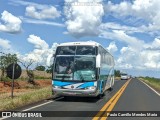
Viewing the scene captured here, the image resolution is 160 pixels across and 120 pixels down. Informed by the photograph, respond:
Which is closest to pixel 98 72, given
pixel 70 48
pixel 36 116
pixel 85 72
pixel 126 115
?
pixel 85 72

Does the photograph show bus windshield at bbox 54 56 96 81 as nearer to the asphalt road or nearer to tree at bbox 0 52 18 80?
the asphalt road

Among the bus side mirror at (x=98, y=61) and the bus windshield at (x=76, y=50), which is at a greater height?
the bus windshield at (x=76, y=50)

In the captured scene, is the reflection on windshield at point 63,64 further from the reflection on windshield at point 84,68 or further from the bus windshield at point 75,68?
the reflection on windshield at point 84,68

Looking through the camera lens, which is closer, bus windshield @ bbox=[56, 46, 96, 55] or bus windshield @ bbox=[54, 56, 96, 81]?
bus windshield @ bbox=[54, 56, 96, 81]

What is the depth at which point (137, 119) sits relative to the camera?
14.1 metres

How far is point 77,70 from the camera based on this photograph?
21.3m

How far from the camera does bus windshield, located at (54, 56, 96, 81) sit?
69.8 ft

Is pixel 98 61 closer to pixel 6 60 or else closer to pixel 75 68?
pixel 75 68

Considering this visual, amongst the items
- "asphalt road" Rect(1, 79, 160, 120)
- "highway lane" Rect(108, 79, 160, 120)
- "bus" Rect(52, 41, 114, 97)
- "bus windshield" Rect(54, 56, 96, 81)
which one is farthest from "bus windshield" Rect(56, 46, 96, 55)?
"highway lane" Rect(108, 79, 160, 120)

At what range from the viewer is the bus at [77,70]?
830 inches

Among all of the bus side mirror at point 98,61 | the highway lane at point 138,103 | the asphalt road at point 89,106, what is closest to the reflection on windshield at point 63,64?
the bus side mirror at point 98,61

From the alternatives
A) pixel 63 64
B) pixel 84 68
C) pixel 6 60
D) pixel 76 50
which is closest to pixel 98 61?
pixel 84 68

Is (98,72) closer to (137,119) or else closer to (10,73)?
(10,73)

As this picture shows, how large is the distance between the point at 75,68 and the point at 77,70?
165 millimetres
